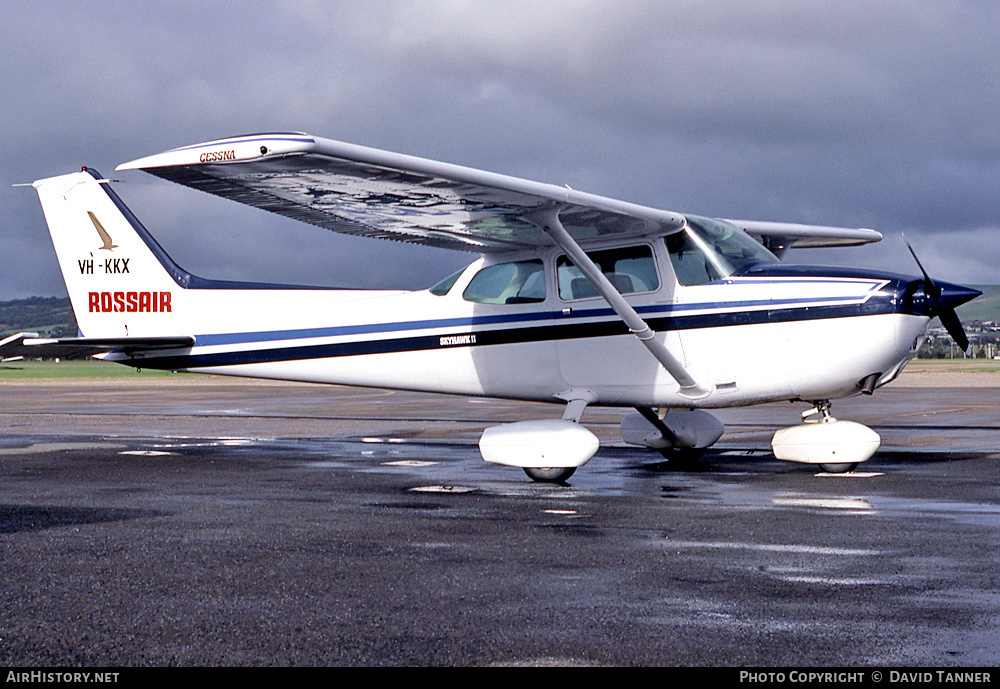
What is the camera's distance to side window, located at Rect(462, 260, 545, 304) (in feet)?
35.7

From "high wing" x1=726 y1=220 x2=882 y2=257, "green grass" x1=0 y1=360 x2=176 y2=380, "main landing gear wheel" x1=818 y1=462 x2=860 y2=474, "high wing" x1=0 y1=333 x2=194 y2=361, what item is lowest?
"green grass" x1=0 y1=360 x2=176 y2=380

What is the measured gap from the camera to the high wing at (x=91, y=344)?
40.9 ft

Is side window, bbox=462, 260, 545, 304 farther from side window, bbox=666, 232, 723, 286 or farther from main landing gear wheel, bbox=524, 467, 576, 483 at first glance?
main landing gear wheel, bbox=524, 467, 576, 483

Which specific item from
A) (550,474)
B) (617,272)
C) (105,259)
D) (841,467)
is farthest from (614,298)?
(105,259)

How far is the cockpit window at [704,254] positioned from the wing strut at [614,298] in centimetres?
72

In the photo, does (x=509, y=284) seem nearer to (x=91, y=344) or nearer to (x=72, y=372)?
(x=91, y=344)

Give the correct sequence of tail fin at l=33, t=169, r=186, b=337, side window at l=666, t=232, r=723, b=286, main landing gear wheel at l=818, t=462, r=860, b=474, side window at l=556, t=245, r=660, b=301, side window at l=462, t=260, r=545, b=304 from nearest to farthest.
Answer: main landing gear wheel at l=818, t=462, r=860, b=474, side window at l=666, t=232, r=723, b=286, side window at l=556, t=245, r=660, b=301, side window at l=462, t=260, r=545, b=304, tail fin at l=33, t=169, r=186, b=337

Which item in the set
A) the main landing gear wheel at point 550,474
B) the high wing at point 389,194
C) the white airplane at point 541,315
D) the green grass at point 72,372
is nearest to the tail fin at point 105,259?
the white airplane at point 541,315

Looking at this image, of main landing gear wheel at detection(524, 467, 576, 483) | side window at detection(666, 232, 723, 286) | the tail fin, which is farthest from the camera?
the tail fin

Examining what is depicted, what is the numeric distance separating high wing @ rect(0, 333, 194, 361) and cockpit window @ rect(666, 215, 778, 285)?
20.6 ft

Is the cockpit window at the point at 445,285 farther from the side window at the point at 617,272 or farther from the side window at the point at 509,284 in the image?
the side window at the point at 617,272

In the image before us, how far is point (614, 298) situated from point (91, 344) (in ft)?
23.1

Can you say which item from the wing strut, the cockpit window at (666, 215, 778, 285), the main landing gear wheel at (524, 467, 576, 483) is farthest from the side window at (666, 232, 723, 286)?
the main landing gear wheel at (524, 467, 576, 483)

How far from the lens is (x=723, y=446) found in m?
13.5
